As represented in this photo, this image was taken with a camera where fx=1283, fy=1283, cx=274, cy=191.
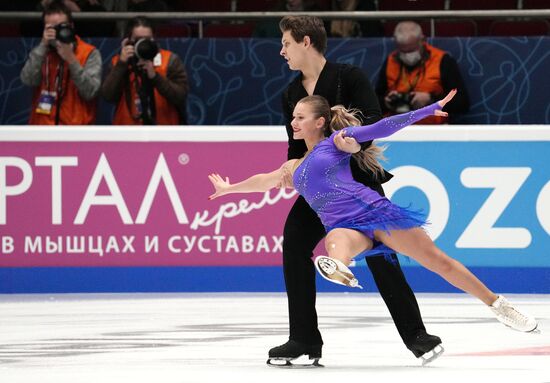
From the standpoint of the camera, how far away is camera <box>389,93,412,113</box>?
8078mm

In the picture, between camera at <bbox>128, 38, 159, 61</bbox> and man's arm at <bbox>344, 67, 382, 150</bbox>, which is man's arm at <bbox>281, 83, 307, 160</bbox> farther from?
camera at <bbox>128, 38, 159, 61</bbox>

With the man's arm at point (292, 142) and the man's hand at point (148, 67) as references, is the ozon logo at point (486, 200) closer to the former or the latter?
the man's hand at point (148, 67)

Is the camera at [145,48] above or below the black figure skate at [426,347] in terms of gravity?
above

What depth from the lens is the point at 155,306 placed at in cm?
700

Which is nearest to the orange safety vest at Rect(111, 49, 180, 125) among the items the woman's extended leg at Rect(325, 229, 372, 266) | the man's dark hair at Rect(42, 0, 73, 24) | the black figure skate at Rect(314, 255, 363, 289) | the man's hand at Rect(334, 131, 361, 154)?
the man's dark hair at Rect(42, 0, 73, 24)

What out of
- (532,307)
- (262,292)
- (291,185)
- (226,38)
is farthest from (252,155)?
(291,185)

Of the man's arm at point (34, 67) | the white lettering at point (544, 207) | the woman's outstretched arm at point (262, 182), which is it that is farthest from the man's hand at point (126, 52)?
the woman's outstretched arm at point (262, 182)

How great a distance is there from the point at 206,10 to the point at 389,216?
17.0 feet

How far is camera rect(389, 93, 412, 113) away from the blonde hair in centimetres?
327

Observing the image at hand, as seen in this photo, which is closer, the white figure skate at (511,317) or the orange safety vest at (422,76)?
the white figure skate at (511,317)

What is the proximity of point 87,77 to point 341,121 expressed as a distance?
366 centimetres

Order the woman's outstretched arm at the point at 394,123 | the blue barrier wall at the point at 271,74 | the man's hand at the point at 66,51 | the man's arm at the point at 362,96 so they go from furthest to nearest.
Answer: the blue barrier wall at the point at 271,74
the man's hand at the point at 66,51
the man's arm at the point at 362,96
the woman's outstretched arm at the point at 394,123

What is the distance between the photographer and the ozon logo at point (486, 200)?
754 centimetres

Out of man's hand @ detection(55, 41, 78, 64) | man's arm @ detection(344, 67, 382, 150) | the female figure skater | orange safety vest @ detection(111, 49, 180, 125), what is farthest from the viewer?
orange safety vest @ detection(111, 49, 180, 125)
